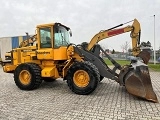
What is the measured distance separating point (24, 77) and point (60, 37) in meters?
2.16

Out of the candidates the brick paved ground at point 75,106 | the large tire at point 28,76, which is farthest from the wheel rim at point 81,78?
the large tire at point 28,76

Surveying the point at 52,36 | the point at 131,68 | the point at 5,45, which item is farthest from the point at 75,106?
Result: the point at 5,45

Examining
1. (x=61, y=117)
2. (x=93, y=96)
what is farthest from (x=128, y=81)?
(x=61, y=117)

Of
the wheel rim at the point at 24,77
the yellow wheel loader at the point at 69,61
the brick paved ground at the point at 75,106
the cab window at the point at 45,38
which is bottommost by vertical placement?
the brick paved ground at the point at 75,106

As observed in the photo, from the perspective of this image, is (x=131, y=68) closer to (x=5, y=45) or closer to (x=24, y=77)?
(x=24, y=77)

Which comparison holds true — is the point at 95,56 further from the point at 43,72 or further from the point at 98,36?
the point at 43,72

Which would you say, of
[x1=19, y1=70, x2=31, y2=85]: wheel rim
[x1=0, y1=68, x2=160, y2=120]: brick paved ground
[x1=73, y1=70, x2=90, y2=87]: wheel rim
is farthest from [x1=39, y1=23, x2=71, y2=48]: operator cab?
[x1=0, y1=68, x2=160, y2=120]: brick paved ground

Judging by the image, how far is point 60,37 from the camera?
7.96 m

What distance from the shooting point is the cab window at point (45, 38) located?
7757mm

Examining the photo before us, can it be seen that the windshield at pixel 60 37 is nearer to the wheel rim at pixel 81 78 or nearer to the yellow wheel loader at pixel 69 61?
the yellow wheel loader at pixel 69 61

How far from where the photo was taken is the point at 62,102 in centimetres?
602

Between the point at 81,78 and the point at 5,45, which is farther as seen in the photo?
the point at 5,45

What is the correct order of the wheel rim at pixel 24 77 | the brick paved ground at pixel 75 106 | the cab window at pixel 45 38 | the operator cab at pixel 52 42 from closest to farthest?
the brick paved ground at pixel 75 106
the operator cab at pixel 52 42
the cab window at pixel 45 38
the wheel rim at pixel 24 77

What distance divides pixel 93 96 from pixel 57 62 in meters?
2.16
